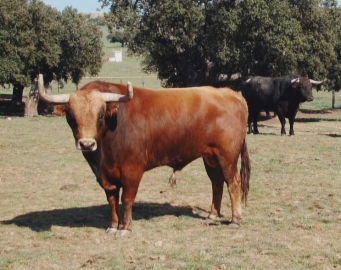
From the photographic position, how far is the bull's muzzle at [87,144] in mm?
6703

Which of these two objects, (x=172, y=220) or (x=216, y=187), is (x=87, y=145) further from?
(x=216, y=187)

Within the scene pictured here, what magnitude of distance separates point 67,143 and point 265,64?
50.2ft

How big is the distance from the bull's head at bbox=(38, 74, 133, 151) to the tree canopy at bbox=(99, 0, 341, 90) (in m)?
19.9

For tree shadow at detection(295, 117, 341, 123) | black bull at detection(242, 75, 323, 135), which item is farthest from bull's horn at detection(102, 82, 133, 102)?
tree shadow at detection(295, 117, 341, 123)

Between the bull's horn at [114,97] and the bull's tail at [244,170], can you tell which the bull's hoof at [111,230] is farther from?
the bull's tail at [244,170]

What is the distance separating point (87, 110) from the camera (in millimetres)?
6902

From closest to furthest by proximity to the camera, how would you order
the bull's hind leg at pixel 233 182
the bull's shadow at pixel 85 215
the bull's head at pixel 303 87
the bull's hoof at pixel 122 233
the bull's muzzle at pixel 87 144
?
1. the bull's muzzle at pixel 87 144
2. the bull's hoof at pixel 122 233
3. the bull's hind leg at pixel 233 182
4. the bull's shadow at pixel 85 215
5. the bull's head at pixel 303 87

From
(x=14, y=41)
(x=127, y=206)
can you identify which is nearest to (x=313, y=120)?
(x=14, y=41)

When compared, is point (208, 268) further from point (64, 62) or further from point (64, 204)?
point (64, 62)

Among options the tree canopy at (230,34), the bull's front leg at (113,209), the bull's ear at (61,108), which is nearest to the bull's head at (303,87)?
the tree canopy at (230,34)

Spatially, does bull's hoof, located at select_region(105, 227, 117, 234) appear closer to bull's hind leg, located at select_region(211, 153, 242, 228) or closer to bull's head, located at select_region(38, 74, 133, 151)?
bull's head, located at select_region(38, 74, 133, 151)

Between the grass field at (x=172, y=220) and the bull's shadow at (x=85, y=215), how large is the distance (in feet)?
0.05

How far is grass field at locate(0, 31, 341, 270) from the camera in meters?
6.48

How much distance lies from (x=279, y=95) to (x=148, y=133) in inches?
565
